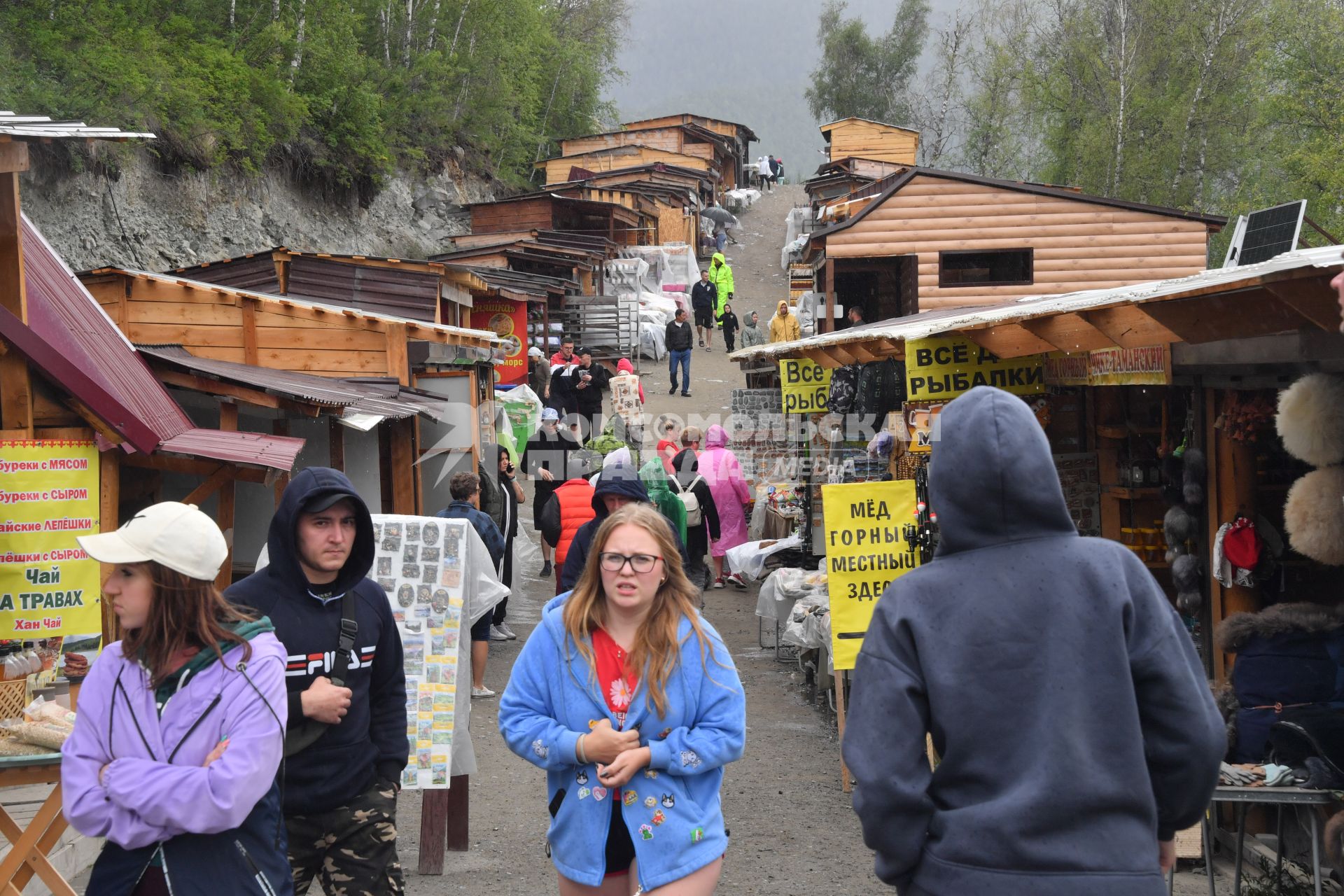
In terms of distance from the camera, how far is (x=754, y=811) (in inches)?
303

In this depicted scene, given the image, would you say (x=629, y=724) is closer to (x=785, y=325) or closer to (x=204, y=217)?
(x=785, y=325)

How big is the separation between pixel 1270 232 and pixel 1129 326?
7685 mm

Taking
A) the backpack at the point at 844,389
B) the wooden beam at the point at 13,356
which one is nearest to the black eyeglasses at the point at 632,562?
the wooden beam at the point at 13,356

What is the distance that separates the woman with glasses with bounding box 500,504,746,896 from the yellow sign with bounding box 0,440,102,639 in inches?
151

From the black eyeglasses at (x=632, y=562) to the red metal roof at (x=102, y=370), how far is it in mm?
4161

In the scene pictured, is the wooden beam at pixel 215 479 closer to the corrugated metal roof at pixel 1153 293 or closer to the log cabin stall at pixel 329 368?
the log cabin stall at pixel 329 368

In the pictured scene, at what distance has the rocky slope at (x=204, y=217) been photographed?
72.3ft

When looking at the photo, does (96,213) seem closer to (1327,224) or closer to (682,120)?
(1327,224)

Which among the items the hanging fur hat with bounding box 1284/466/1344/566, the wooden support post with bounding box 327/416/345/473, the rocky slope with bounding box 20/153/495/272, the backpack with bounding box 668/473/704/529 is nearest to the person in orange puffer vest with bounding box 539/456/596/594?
the backpack with bounding box 668/473/704/529

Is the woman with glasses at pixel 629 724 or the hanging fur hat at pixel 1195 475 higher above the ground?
the hanging fur hat at pixel 1195 475

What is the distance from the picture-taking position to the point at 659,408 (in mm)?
27547

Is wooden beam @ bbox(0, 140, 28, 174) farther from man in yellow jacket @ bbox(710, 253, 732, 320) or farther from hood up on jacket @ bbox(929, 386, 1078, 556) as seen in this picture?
man in yellow jacket @ bbox(710, 253, 732, 320)

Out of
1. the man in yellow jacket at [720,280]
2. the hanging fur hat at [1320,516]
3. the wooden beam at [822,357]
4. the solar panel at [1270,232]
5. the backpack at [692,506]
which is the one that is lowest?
the backpack at [692,506]

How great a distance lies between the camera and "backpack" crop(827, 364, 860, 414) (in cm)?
1362
